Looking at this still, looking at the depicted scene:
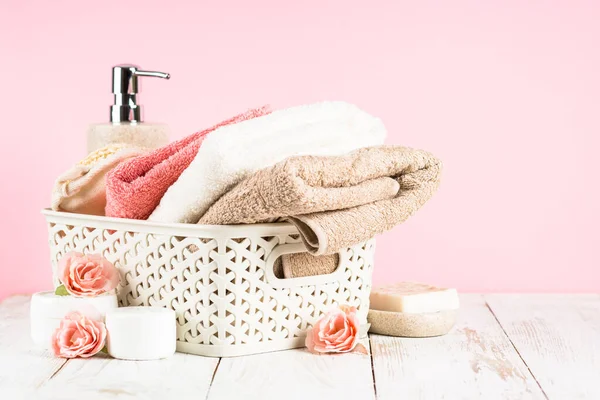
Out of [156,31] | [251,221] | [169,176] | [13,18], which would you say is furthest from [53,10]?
[251,221]

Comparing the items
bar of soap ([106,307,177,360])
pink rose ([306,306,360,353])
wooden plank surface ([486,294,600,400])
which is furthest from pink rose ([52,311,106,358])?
wooden plank surface ([486,294,600,400])

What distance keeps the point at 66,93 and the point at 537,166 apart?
88 cm

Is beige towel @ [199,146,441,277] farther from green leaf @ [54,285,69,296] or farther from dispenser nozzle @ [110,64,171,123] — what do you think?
dispenser nozzle @ [110,64,171,123]

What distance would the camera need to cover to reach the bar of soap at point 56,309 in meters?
1.01

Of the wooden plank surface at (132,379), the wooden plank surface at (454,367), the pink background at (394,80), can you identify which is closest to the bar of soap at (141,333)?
the wooden plank surface at (132,379)

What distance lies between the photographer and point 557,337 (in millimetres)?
1152

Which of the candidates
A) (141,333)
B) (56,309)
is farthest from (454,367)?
(56,309)

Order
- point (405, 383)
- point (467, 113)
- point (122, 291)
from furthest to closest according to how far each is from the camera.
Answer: point (467, 113) → point (122, 291) → point (405, 383)

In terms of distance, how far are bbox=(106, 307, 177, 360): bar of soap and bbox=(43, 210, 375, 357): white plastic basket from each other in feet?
0.10

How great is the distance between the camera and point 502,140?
A: 5.31ft

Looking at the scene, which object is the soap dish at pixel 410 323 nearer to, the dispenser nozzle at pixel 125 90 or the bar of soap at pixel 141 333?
the bar of soap at pixel 141 333

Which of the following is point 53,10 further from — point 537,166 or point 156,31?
point 537,166

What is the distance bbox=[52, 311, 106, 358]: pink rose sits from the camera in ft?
3.24

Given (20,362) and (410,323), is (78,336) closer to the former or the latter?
(20,362)
